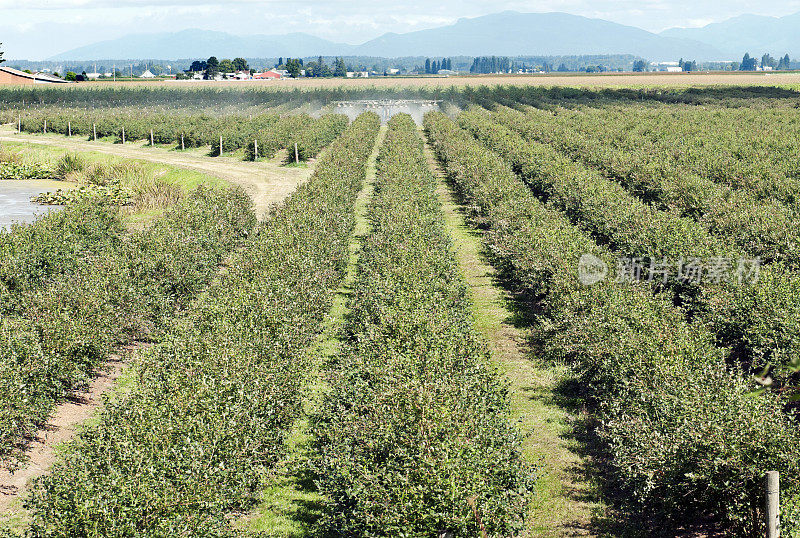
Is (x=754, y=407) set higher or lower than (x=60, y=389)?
higher

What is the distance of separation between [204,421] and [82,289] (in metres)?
9.68

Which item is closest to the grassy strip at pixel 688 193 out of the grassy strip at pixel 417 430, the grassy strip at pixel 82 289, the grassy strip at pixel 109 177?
the grassy strip at pixel 417 430

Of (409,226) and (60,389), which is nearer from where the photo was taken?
(60,389)

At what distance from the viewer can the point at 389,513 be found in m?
12.4

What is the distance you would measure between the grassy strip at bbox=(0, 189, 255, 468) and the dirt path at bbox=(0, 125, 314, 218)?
11.7 meters

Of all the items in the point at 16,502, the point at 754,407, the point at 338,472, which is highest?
the point at 754,407

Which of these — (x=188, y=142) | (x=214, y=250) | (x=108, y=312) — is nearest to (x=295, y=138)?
(x=188, y=142)

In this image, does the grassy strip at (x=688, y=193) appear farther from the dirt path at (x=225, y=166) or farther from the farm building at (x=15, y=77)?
the farm building at (x=15, y=77)

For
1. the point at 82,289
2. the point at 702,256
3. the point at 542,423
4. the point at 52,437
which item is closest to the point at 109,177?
the point at 82,289

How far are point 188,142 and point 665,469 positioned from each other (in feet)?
221

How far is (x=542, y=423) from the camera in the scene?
1983cm

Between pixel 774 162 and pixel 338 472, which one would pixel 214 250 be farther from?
pixel 774 162

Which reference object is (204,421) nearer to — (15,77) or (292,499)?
(292,499)

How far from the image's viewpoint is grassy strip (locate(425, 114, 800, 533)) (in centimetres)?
1305
